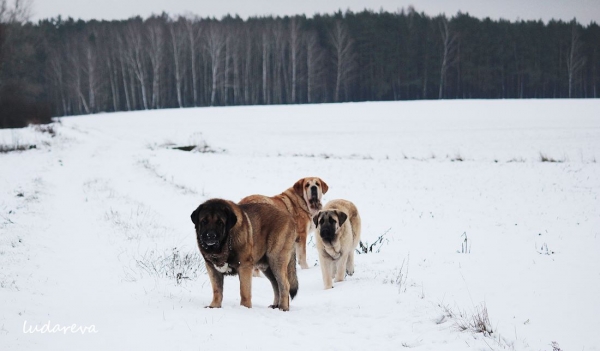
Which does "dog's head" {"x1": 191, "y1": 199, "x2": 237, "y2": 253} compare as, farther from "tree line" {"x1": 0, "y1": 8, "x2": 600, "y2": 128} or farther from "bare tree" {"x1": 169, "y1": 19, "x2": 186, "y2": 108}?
"bare tree" {"x1": 169, "y1": 19, "x2": 186, "y2": 108}

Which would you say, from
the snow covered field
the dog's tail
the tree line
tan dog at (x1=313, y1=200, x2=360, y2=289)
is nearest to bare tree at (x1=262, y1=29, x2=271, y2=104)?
the tree line

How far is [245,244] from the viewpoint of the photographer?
18.1 ft

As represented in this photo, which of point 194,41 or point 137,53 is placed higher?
point 194,41

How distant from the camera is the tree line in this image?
70.4 metres

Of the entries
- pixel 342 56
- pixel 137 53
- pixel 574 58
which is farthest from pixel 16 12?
pixel 574 58

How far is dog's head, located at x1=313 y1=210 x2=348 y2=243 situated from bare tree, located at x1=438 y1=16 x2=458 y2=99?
67.6 metres

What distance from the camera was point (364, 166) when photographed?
23594mm

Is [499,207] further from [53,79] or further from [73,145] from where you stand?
[53,79]

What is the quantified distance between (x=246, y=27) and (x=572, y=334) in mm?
77087

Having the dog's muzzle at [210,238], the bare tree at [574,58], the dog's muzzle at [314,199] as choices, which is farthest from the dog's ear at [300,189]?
the bare tree at [574,58]

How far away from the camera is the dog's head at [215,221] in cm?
516

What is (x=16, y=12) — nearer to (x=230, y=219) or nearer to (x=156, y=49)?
(x=156, y=49)

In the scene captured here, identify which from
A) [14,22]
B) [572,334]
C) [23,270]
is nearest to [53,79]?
[14,22]

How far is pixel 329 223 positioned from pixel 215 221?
8.81 feet
